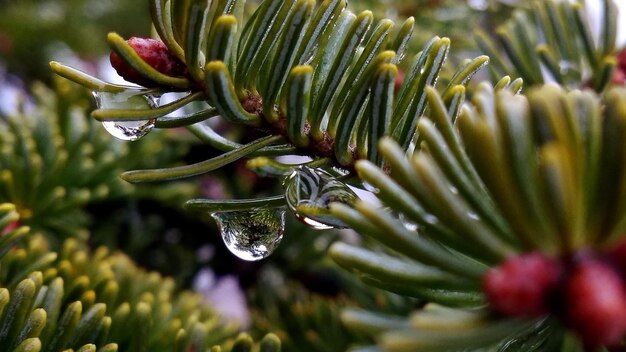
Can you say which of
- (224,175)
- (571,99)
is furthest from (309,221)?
(224,175)

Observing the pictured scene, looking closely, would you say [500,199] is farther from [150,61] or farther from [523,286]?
[150,61]

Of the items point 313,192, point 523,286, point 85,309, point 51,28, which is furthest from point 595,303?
point 51,28

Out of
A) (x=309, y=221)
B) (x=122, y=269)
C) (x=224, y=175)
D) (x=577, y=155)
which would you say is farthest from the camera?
(x=224, y=175)

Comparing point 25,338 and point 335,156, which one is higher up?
point 335,156

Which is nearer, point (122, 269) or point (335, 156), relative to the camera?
point (335, 156)

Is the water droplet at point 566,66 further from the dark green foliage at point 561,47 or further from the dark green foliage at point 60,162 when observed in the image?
the dark green foliage at point 60,162

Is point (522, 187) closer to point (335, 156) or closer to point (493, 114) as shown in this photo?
point (493, 114)
